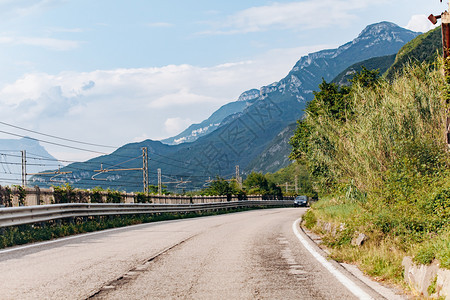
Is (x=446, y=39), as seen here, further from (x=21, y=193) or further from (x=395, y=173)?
(x=21, y=193)

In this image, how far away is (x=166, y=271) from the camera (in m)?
8.19

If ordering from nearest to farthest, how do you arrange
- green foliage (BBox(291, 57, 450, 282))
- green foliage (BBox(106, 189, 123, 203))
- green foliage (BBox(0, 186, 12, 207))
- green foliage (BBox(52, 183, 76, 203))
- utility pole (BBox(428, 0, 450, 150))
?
green foliage (BBox(291, 57, 450, 282))
utility pole (BBox(428, 0, 450, 150))
green foliage (BBox(0, 186, 12, 207))
green foliage (BBox(52, 183, 76, 203))
green foliage (BBox(106, 189, 123, 203))

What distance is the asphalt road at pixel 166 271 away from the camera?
21.1 ft

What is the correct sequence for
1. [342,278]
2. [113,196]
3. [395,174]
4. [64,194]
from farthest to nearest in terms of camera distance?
1. [113,196]
2. [64,194]
3. [395,174]
4. [342,278]

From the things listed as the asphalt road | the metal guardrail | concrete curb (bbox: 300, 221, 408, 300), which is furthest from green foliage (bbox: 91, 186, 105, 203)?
concrete curb (bbox: 300, 221, 408, 300)

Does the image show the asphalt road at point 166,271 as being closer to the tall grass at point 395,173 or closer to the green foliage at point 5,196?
the tall grass at point 395,173

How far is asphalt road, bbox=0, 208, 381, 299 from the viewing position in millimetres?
6445

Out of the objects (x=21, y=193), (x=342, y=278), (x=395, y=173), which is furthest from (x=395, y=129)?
(x=21, y=193)

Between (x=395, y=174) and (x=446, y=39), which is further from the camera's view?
(x=446, y=39)

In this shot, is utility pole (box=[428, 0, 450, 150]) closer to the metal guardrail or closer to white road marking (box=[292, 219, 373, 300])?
white road marking (box=[292, 219, 373, 300])

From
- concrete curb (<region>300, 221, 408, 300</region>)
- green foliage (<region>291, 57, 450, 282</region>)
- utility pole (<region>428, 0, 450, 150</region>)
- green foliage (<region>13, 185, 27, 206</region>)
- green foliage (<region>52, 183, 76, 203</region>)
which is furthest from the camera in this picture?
green foliage (<region>52, 183, 76, 203</region>)

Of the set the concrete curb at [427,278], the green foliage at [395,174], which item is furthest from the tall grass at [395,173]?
the concrete curb at [427,278]

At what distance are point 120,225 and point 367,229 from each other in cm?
1178

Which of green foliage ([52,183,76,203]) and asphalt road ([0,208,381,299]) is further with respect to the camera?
green foliage ([52,183,76,203])
